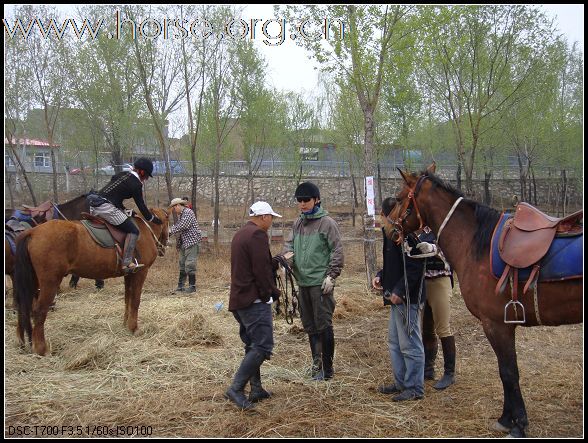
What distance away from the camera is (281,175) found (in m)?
24.5

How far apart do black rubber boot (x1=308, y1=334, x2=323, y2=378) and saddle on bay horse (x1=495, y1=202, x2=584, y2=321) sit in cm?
201

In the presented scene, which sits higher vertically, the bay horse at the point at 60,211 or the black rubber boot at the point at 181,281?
the bay horse at the point at 60,211

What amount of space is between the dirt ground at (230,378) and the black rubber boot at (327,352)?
115 millimetres

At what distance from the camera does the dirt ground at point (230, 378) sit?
12.6 ft

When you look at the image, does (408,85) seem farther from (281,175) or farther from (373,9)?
(281,175)

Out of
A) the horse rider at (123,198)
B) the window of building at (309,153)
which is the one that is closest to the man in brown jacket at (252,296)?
the horse rider at (123,198)

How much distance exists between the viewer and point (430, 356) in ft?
16.3

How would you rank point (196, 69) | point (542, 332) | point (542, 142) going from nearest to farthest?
point (542, 332) → point (196, 69) → point (542, 142)

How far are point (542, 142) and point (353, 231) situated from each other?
949 centimetres

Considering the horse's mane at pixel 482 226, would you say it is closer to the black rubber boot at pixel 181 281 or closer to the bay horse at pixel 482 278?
the bay horse at pixel 482 278

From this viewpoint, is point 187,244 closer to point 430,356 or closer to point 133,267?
point 133,267

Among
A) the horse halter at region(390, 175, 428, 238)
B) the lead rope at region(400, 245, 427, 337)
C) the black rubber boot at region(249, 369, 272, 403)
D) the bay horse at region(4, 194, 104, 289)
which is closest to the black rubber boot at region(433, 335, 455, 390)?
the lead rope at region(400, 245, 427, 337)

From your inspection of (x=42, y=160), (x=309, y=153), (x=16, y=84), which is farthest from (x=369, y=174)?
(x=42, y=160)

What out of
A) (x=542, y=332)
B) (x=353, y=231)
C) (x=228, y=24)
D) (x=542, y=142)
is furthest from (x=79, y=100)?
(x=542, y=142)
